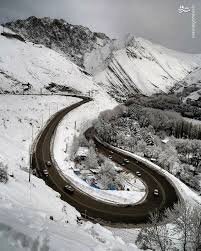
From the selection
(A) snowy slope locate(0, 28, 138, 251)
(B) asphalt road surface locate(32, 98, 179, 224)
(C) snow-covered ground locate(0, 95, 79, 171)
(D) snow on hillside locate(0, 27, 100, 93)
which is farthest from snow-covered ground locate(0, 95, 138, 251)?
(D) snow on hillside locate(0, 27, 100, 93)

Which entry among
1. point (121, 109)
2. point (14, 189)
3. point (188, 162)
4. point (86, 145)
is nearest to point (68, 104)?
point (121, 109)

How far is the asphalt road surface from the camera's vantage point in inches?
1578

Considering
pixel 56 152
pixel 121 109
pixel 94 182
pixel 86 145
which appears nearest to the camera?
pixel 94 182

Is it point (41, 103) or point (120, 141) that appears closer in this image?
point (120, 141)

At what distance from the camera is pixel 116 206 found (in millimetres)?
42875

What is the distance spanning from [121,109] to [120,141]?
1888 inches

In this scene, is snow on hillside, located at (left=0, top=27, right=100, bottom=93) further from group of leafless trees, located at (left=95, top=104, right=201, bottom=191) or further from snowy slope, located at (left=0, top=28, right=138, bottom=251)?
group of leafless trees, located at (left=95, top=104, right=201, bottom=191)

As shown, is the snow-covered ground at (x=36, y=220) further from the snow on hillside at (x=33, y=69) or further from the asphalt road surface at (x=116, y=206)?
the snow on hillside at (x=33, y=69)

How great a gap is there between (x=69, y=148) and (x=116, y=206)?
29.2m

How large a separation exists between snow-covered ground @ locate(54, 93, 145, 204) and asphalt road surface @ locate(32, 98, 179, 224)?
1.34 metres

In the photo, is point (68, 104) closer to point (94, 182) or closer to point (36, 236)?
point (94, 182)

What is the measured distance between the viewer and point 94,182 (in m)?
54.8

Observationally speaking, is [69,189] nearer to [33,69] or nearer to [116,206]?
[116,206]

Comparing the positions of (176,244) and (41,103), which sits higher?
(176,244)
